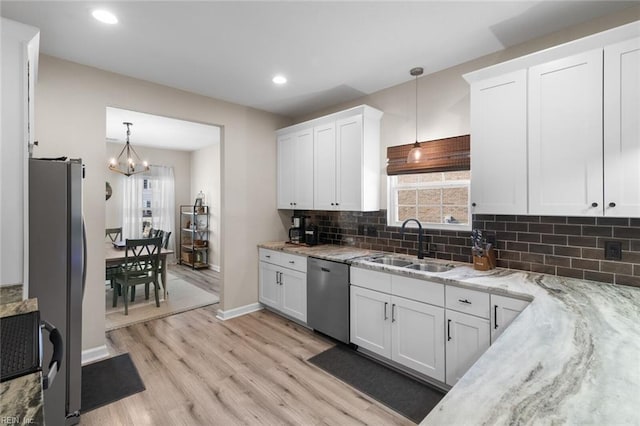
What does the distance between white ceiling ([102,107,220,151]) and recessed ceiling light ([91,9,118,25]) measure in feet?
5.87

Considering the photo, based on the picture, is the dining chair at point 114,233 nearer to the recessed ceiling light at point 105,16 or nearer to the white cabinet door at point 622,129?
the recessed ceiling light at point 105,16

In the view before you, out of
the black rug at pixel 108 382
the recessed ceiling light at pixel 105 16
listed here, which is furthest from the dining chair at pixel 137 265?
the recessed ceiling light at pixel 105 16

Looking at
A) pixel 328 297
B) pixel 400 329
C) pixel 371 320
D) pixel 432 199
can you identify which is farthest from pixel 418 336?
pixel 432 199

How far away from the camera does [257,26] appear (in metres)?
2.16

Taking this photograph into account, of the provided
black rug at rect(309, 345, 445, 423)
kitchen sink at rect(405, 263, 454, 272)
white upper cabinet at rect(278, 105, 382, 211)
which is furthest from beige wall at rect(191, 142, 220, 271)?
kitchen sink at rect(405, 263, 454, 272)

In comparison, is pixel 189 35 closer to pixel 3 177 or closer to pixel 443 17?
pixel 3 177

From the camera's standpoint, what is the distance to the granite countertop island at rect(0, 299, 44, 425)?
697 millimetres

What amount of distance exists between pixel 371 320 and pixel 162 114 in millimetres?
3017

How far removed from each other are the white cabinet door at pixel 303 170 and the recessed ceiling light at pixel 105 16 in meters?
2.15

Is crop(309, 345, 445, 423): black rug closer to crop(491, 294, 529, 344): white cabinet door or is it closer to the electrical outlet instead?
crop(491, 294, 529, 344): white cabinet door

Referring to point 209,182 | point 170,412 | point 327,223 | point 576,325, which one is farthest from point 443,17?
point 209,182

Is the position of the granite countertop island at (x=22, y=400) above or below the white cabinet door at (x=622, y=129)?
below

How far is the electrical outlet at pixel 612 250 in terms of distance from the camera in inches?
79.4

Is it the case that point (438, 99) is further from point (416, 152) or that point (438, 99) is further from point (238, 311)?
point (238, 311)
